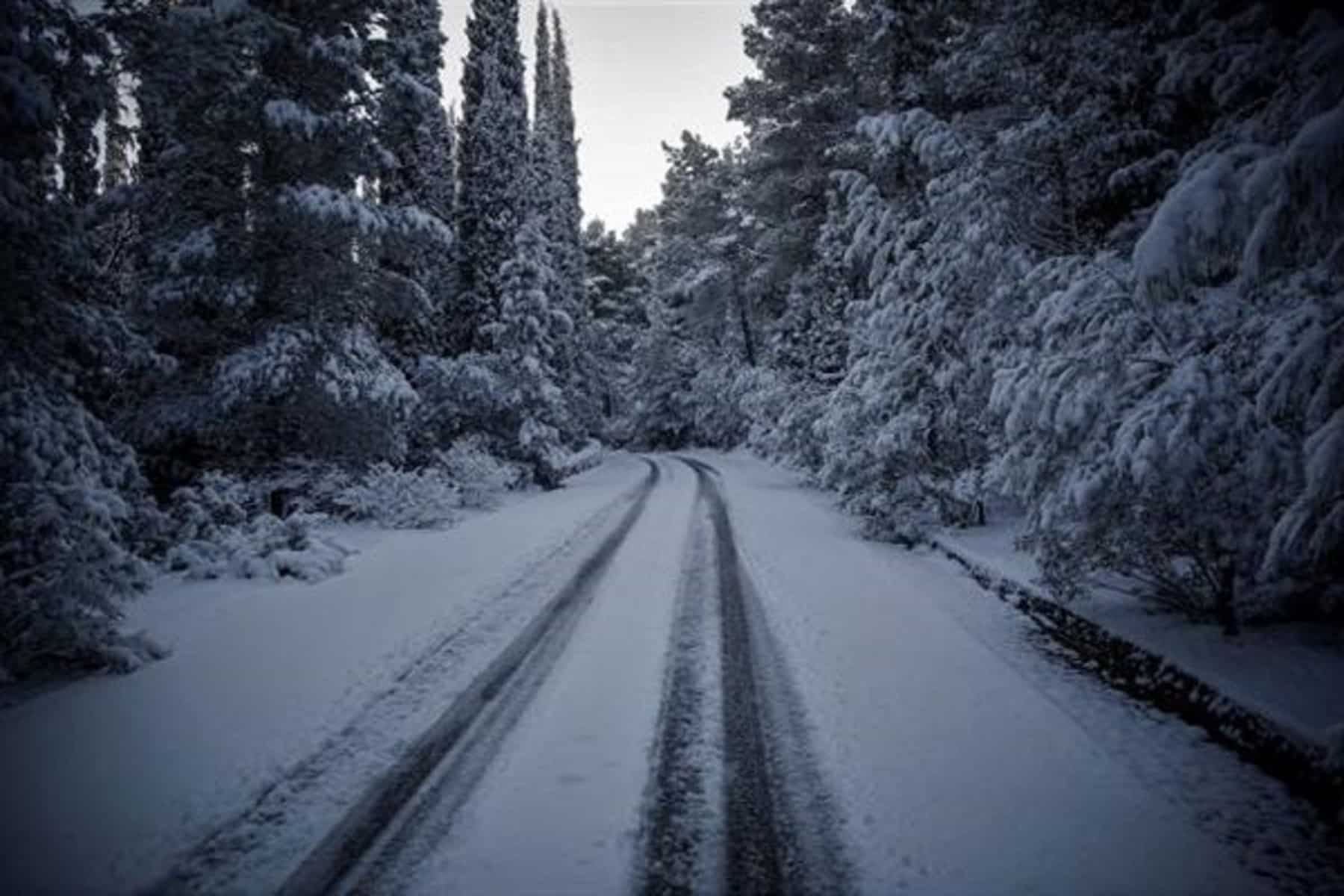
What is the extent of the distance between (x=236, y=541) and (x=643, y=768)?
9382 millimetres

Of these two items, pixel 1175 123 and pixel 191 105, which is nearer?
pixel 1175 123

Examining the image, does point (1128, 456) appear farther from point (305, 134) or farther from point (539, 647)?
point (305, 134)

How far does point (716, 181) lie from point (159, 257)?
38841 mm

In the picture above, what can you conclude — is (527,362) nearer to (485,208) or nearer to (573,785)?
(485,208)

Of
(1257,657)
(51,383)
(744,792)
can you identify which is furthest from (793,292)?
(744,792)

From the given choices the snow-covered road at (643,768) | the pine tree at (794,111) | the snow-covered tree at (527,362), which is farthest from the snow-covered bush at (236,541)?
the pine tree at (794,111)

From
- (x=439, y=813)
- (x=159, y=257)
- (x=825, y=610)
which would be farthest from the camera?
(x=159, y=257)

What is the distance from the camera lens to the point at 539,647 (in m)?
8.02

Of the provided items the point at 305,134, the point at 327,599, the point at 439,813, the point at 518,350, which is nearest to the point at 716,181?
the point at 518,350

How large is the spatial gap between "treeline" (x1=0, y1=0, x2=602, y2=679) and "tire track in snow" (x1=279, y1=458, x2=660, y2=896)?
354 cm

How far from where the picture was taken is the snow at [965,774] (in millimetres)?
3971

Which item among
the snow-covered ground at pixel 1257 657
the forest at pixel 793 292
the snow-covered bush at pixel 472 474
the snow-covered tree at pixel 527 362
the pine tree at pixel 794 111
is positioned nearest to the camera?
the snow-covered ground at pixel 1257 657

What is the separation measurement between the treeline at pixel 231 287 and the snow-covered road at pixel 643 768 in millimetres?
2092

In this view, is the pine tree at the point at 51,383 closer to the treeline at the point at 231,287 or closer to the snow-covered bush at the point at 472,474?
the treeline at the point at 231,287
